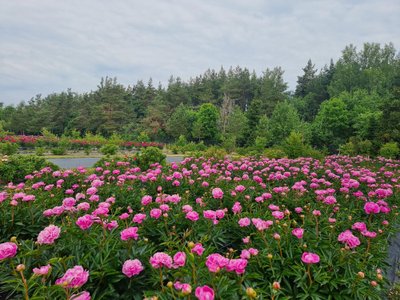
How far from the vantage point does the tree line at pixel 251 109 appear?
2605 centimetres

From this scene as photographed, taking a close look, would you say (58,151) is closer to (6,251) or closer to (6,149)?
(6,149)

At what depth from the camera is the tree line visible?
85.5 feet

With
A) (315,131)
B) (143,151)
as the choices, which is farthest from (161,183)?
(315,131)

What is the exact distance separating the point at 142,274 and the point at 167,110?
43596 millimetres

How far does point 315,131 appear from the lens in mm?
28234

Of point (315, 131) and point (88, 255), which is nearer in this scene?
point (88, 255)

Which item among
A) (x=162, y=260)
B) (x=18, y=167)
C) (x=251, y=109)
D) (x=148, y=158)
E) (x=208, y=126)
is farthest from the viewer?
(x=208, y=126)

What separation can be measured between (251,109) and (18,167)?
27223 mm

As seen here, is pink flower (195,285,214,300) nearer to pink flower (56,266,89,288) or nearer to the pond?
pink flower (56,266,89,288)

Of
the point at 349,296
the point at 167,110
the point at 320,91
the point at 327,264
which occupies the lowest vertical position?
the point at 349,296

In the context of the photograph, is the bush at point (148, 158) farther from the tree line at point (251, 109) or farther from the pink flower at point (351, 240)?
the tree line at point (251, 109)

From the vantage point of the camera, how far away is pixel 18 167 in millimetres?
7496

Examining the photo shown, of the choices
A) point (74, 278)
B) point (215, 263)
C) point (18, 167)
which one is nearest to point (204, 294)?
point (215, 263)

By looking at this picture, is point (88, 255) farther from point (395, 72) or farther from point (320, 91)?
point (320, 91)
